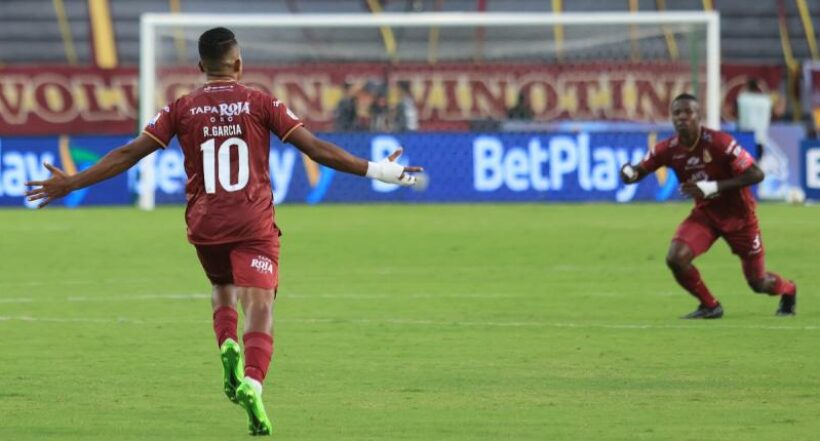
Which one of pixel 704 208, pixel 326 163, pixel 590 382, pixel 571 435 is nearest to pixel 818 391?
pixel 590 382

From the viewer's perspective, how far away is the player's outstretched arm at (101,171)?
8609mm

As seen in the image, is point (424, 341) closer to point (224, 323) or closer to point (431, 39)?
point (224, 323)

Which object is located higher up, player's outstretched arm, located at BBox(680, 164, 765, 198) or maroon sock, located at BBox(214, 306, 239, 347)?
maroon sock, located at BBox(214, 306, 239, 347)

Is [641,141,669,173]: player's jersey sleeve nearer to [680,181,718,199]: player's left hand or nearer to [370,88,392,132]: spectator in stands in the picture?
[680,181,718,199]: player's left hand

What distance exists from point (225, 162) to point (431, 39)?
78.6 ft

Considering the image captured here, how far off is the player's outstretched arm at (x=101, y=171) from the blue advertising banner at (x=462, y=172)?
1950cm

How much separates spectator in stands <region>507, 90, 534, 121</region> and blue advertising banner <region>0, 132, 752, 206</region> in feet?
6.87

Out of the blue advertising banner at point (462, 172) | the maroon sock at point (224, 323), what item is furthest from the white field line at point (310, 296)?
the blue advertising banner at point (462, 172)

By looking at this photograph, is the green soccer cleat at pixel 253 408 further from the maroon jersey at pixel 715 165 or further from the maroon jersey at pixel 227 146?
the maroon jersey at pixel 715 165

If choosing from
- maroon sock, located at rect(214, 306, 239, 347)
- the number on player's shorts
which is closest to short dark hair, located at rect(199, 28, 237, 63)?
the number on player's shorts

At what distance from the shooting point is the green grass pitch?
8891 mm

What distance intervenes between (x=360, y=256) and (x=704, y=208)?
6389 millimetres

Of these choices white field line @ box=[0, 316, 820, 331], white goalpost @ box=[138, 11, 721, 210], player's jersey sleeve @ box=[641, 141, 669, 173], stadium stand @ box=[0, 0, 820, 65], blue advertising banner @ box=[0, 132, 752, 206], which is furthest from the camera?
stadium stand @ box=[0, 0, 820, 65]

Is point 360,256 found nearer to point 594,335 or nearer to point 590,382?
point 594,335
